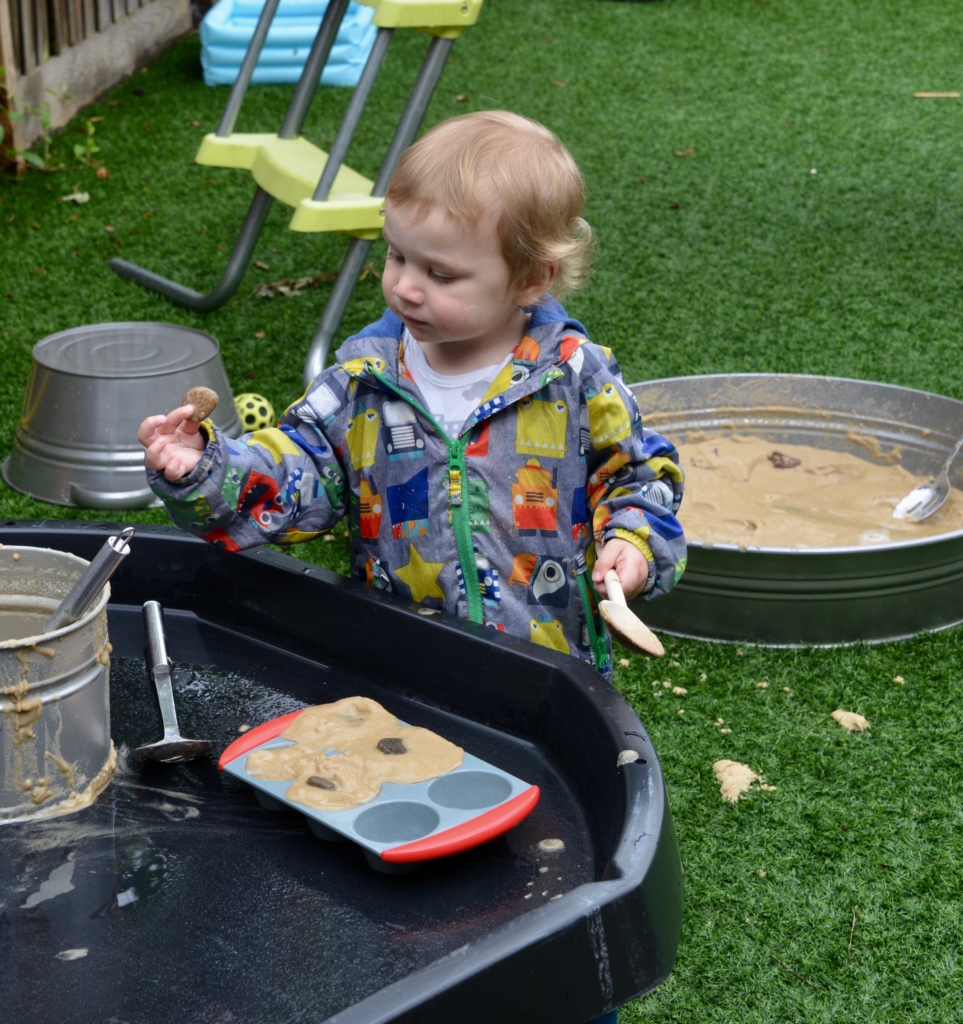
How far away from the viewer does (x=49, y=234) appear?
3838mm

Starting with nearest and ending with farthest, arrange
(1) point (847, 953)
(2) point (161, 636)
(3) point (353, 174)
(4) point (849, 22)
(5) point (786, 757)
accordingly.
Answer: (2) point (161, 636)
(1) point (847, 953)
(5) point (786, 757)
(3) point (353, 174)
(4) point (849, 22)

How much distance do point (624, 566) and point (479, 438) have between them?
231 millimetres

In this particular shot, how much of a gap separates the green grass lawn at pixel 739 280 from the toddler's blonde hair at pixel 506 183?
906 millimetres

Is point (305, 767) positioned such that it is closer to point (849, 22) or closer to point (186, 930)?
point (186, 930)

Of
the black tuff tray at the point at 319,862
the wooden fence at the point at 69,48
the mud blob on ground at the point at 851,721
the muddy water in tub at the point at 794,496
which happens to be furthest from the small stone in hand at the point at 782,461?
the wooden fence at the point at 69,48

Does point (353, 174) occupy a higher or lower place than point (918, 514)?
higher

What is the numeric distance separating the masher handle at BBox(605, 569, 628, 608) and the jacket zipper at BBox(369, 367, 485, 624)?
205 millimetres

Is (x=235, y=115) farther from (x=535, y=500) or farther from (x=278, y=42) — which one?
(x=535, y=500)

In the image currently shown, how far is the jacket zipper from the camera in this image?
4.25 feet

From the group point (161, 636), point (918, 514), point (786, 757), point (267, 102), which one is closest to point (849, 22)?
point (267, 102)

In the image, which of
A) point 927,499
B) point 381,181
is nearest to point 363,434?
point 927,499

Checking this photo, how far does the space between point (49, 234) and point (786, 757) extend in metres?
2.95

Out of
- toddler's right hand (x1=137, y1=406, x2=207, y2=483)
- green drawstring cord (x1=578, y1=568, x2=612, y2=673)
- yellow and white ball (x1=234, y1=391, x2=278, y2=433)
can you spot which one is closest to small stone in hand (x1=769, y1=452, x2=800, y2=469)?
yellow and white ball (x1=234, y1=391, x2=278, y2=433)

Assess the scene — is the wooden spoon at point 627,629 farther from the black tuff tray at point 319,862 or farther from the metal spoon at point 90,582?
the metal spoon at point 90,582
